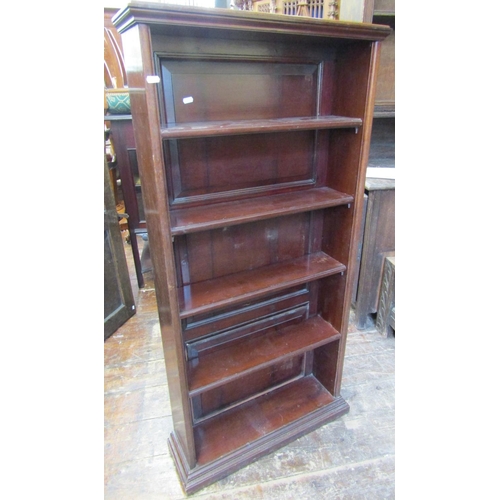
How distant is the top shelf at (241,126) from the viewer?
1025 mm

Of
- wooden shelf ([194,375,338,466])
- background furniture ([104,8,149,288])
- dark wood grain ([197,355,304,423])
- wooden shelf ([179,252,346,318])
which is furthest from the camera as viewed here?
background furniture ([104,8,149,288])

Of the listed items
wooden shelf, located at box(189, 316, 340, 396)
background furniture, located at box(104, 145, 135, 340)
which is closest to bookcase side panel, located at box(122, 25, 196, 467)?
wooden shelf, located at box(189, 316, 340, 396)

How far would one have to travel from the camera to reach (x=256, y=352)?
5.06ft

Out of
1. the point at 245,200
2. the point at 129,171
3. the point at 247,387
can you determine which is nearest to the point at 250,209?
the point at 245,200

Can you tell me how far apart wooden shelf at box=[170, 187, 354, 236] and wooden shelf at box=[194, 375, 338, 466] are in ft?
3.27

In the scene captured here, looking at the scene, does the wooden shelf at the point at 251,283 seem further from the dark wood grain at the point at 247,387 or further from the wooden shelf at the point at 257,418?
the wooden shelf at the point at 257,418

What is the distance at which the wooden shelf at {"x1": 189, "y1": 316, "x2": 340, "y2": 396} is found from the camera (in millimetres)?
1412

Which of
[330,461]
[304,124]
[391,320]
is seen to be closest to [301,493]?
[330,461]

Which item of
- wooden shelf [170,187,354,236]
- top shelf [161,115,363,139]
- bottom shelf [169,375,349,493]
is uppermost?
top shelf [161,115,363,139]

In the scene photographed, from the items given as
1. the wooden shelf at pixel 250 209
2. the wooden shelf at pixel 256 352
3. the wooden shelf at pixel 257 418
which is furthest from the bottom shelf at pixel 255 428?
the wooden shelf at pixel 250 209

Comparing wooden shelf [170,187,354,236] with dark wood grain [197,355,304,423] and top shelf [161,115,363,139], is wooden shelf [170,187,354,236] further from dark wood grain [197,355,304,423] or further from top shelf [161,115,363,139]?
dark wood grain [197,355,304,423]

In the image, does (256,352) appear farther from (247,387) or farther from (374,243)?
(374,243)

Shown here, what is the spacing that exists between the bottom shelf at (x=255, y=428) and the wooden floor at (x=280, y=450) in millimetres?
47

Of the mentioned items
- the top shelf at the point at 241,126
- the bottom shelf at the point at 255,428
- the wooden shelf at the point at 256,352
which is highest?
the top shelf at the point at 241,126
